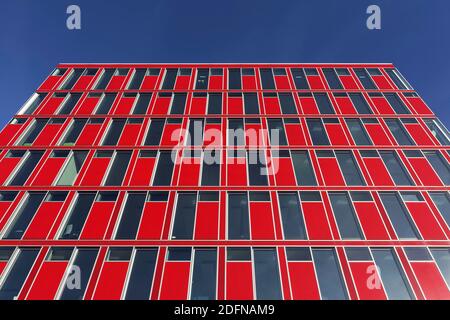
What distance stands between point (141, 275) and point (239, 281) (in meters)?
5.30

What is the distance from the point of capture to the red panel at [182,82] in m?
Result: 31.6

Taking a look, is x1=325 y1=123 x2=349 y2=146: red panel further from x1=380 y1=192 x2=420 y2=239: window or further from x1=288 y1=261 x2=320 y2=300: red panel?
x1=288 y1=261 x2=320 y2=300: red panel

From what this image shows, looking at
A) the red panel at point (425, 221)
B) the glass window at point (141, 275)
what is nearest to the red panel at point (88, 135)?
the glass window at point (141, 275)

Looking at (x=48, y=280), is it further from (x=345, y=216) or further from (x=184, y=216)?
(x=345, y=216)

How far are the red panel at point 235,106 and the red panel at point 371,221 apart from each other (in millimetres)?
12199

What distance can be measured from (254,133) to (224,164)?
421 cm

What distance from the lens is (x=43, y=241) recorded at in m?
19.7

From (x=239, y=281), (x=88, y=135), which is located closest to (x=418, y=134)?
(x=239, y=281)

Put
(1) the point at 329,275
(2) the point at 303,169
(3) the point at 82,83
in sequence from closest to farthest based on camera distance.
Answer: (1) the point at 329,275 < (2) the point at 303,169 < (3) the point at 82,83

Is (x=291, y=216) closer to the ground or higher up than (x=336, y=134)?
closer to the ground

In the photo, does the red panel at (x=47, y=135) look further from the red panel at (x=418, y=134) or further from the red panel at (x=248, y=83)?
the red panel at (x=418, y=134)

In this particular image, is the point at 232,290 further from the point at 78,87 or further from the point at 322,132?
the point at 78,87

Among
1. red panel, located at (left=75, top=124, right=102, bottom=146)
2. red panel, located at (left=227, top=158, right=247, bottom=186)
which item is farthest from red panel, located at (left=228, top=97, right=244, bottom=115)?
red panel, located at (left=75, top=124, right=102, bottom=146)

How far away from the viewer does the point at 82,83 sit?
32.1 m
